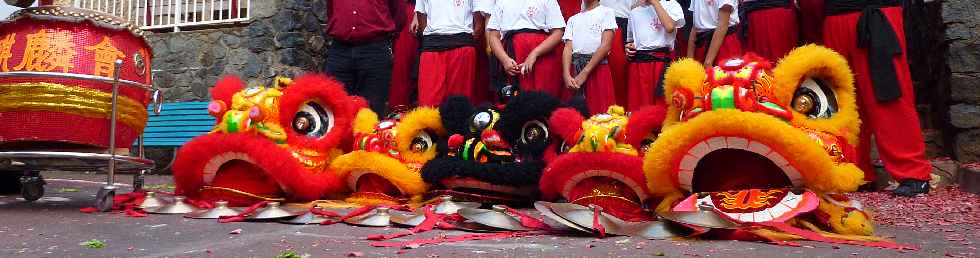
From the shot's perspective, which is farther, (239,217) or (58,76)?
(58,76)

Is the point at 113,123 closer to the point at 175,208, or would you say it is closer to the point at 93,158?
the point at 93,158

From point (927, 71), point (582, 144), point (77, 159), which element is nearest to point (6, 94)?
point (77, 159)

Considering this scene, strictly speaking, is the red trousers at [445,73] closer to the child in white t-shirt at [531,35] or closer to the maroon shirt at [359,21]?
the child in white t-shirt at [531,35]

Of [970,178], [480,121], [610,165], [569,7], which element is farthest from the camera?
[569,7]

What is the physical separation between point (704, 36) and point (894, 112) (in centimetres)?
123

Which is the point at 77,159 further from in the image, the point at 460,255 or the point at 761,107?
the point at 761,107

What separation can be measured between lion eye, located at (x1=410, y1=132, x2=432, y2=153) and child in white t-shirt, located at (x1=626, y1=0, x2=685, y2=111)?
1372 mm

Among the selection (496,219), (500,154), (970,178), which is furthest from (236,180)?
(970,178)

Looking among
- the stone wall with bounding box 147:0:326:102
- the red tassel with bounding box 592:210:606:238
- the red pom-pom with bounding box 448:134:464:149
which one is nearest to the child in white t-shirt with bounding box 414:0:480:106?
the red pom-pom with bounding box 448:134:464:149

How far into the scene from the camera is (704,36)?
15.8 feet

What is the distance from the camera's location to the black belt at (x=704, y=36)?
4.70 m

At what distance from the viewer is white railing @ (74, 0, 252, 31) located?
7.75 metres

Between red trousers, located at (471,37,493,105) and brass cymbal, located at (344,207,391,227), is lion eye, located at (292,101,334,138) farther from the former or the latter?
red trousers, located at (471,37,493,105)

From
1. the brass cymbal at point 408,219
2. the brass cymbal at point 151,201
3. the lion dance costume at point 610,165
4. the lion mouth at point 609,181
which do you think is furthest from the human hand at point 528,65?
the brass cymbal at point 151,201
